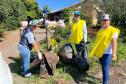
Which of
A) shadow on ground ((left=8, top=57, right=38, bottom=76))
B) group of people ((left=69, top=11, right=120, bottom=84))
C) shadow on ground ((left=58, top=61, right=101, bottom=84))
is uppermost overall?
group of people ((left=69, top=11, right=120, bottom=84))

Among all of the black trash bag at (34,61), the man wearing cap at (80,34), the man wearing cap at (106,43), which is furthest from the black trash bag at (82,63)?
the black trash bag at (34,61)

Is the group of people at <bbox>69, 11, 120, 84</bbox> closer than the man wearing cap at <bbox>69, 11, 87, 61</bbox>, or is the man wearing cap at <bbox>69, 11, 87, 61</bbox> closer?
the group of people at <bbox>69, 11, 120, 84</bbox>

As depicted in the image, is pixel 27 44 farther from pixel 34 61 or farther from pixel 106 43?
pixel 106 43

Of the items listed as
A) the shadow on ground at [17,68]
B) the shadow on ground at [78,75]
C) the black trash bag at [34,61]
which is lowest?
the shadow on ground at [78,75]

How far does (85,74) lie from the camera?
35.2 feet

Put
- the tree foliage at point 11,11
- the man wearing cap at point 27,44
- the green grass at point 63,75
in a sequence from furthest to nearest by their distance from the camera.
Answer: the tree foliage at point 11,11 < the green grass at point 63,75 < the man wearing cap at point 27,44

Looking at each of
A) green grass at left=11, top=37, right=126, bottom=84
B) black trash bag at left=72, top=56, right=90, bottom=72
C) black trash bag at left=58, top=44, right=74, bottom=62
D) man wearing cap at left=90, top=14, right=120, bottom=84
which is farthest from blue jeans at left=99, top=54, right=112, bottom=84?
black trash bag at left=58, top=44, right=74, bottom=62

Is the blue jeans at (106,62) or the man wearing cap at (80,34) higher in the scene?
the man wearing cap at (80,34)

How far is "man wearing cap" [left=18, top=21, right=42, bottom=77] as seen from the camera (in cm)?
975

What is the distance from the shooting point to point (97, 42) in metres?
9.65

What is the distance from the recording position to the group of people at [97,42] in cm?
921

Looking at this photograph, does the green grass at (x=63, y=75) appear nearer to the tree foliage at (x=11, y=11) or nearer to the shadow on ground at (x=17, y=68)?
the shadow on ground at (x=17, y=68)

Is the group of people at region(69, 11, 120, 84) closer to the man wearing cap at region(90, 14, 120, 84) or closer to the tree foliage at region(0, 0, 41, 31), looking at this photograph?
the man wearing cap at region(90, 14, 120, 84)

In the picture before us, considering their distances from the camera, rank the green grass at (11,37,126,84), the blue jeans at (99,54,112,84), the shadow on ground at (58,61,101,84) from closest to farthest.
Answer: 1. the blue jeans at (99,54,112,84)
2. the green grass at (11,37,126,84)
3. the shadow on ground at (58,61,101,84)
